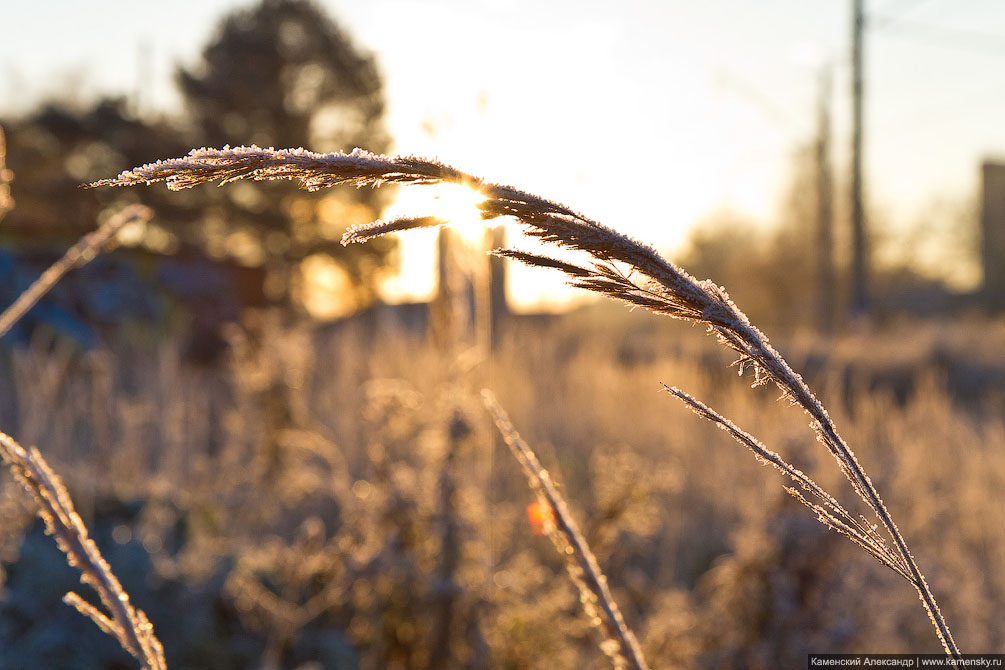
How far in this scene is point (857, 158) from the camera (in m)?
17.6

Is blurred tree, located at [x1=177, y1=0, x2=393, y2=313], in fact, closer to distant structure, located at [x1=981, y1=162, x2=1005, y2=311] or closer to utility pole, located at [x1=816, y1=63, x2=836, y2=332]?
utility pole, located at [x1=816, y1=63, x2=836, y2=332]

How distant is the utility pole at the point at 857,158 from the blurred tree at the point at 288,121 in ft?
38.1

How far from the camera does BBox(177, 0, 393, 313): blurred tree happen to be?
72.0 feet

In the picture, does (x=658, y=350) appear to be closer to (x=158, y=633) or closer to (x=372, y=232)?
(x=158, y=633)

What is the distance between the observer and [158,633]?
203 centimetres

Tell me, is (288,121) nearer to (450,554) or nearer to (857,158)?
(857,158)

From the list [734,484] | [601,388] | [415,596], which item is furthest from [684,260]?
[415,596]

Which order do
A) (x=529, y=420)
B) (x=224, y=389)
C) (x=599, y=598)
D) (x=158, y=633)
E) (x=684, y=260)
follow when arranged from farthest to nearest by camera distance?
(x=684, y=260) → (x=224, y=389) → (x=529, y=420) → (x=158, y=633) → (x=599, y=598)

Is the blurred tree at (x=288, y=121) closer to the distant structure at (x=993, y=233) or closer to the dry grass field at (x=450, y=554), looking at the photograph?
the dry grass field at (x=450, y=554)

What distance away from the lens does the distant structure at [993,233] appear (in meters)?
30.0

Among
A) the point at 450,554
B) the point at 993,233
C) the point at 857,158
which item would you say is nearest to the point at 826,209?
the point at 857,158

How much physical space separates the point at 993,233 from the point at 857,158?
17162mm

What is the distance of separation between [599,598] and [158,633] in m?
1.77

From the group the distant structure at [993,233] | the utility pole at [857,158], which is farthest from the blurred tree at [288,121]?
the distant structure at [993,233]
